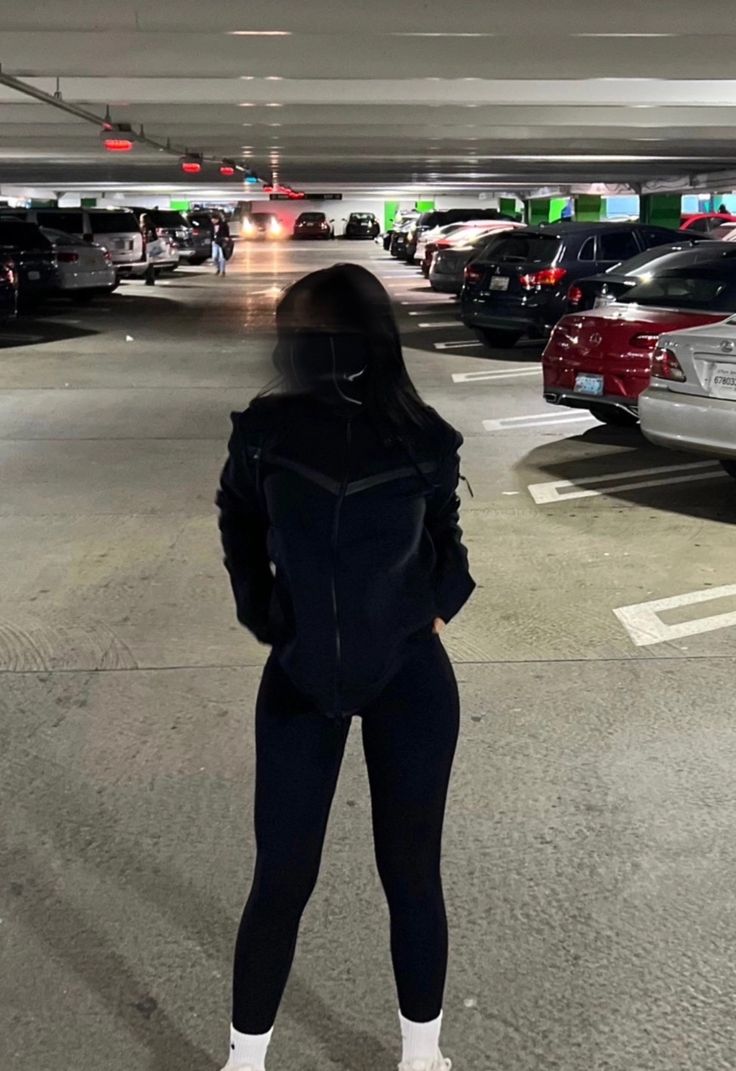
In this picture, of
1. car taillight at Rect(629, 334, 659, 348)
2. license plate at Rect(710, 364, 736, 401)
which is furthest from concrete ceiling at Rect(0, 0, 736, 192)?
license plate at Rect(710, 364, 736, 401)

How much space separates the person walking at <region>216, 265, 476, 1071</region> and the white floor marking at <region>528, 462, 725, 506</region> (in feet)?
18.9

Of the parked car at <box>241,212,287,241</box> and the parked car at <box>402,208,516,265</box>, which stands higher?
the parked car at <box>402,208,516,265</box>

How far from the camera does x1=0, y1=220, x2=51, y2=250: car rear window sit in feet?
72.6

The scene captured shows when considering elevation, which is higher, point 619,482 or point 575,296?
point 575,296

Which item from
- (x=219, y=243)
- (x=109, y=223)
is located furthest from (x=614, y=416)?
(x=219, y=243)

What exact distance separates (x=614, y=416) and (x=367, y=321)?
27.7 ft

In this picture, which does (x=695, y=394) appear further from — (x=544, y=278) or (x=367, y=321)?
(x=544, y=278)

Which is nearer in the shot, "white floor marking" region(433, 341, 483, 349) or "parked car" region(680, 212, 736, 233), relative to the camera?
"white floor marking" region(433, 341, 483, 349)

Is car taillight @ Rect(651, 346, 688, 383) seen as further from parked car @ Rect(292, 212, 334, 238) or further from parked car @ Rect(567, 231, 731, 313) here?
parked car @ Rect(292, 212, 334, 238)

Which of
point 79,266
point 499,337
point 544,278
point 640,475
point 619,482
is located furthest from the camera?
point 79,266

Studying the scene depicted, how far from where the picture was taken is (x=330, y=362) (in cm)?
238

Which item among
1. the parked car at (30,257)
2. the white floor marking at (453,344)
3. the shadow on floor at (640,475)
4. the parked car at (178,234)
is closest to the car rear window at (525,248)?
the white floor marking at (453,344)

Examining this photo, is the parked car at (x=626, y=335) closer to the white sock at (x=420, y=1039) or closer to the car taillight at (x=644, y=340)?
the car taillight at (x=644, y=340)

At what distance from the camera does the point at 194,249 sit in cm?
3966
